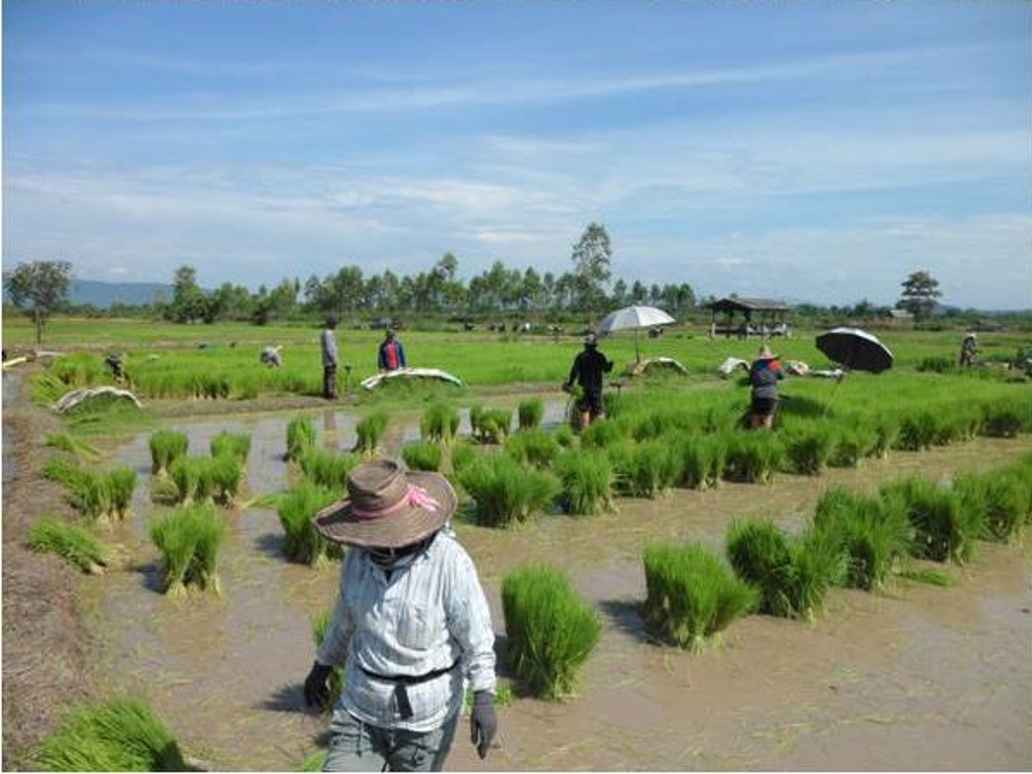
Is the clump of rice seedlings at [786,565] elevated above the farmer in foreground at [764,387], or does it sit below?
below

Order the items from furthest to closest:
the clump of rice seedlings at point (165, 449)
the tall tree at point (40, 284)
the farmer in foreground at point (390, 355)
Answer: the tall tree at point (40, 284) → the farmer in foreground at point (390, 355) → the clump of rice seedlings at point (165, 449)

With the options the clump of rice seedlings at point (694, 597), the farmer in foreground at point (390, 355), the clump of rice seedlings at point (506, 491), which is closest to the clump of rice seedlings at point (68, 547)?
the clump of rice seedlings at point (506, 491)

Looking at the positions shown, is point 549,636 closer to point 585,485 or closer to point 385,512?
point 385,512

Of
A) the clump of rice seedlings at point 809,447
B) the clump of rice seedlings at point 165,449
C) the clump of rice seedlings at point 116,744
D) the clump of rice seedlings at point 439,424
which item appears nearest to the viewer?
the clump of rice seedlings at point 116,744

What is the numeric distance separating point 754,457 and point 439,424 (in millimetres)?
4198

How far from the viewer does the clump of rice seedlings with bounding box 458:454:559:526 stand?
23.2ft

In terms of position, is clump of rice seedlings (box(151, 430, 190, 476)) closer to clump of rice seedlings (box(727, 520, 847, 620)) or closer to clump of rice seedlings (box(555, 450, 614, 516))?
clump of rice seedlings (box(555, 450, 614, 516))

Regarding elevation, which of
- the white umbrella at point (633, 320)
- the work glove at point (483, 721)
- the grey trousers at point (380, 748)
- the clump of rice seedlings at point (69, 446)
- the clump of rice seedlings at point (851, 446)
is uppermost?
the white umbrella at point (633, 320)

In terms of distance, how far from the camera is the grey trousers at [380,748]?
96.3 inches

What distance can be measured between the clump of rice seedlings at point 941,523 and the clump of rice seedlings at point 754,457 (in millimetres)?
2443

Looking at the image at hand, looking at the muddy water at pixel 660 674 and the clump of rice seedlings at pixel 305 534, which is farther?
the clump of rice seedlings at pixel 305 534

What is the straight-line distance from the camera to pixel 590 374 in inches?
418

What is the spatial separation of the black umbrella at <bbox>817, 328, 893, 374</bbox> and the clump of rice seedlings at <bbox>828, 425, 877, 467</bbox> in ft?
5.22

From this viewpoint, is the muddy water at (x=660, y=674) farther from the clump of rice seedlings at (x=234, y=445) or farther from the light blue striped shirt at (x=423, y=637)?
the clump of rice seedlings at (x=234, y=445)
